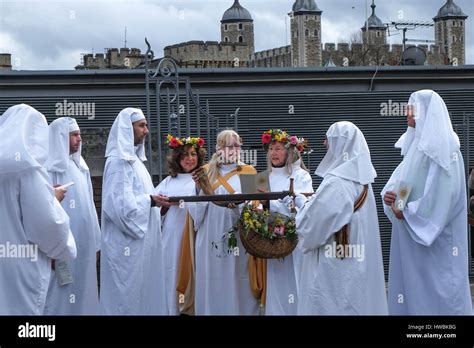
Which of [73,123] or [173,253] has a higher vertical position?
[73,123]

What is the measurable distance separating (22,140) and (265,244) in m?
3.23

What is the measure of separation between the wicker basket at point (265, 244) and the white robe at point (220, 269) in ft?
2.65

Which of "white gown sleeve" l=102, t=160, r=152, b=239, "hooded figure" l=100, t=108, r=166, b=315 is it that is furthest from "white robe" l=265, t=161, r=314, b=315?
"white gown sleeve" l=102, t=160, r=152, b=239

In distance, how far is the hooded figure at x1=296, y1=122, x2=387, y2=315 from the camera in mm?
11367

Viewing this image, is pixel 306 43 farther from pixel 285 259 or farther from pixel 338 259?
pixel 338 259

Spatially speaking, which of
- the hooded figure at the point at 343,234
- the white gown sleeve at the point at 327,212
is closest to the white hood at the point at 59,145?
the hooded figure at the point at 343,234

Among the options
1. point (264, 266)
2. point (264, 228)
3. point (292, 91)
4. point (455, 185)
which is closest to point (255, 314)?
point (264, 266)

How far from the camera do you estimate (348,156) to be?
1148 cm

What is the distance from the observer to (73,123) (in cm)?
1270

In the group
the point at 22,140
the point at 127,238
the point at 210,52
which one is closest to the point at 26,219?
the point at 22,140
